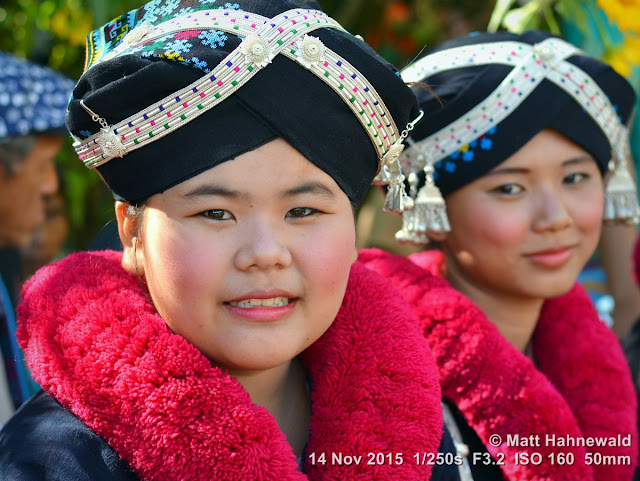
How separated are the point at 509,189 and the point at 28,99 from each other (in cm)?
182

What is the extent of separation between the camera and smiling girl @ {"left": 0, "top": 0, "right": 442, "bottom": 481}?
1377 millimetres

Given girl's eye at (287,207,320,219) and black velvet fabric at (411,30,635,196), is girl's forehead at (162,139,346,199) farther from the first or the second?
black velvet fabric at (411,30,635,196)

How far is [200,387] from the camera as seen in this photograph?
4.62ft

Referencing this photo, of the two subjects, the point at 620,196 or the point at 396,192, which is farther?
the point at 620,196

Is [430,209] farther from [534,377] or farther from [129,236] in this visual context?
[129,236]

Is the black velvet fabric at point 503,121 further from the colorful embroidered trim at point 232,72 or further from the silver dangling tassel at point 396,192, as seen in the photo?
the colorful embroidered trim at point 232,72

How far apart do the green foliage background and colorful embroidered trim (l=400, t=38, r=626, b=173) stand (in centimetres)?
138

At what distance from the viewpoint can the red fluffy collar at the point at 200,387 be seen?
4.50ft

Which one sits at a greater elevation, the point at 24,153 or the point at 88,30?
the point at 88,30

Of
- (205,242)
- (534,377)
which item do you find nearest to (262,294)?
(205,242)

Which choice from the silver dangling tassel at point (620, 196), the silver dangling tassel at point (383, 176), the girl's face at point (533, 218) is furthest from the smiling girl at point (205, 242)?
the silver dangling tassel at point (620, 196)

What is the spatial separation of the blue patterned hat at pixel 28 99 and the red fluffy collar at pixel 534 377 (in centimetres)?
140

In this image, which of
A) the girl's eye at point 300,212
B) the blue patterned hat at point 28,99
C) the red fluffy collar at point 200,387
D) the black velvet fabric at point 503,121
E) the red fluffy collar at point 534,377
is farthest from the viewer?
the blue patterned hat at point 28,99

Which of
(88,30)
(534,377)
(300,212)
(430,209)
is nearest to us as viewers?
(300,212)
